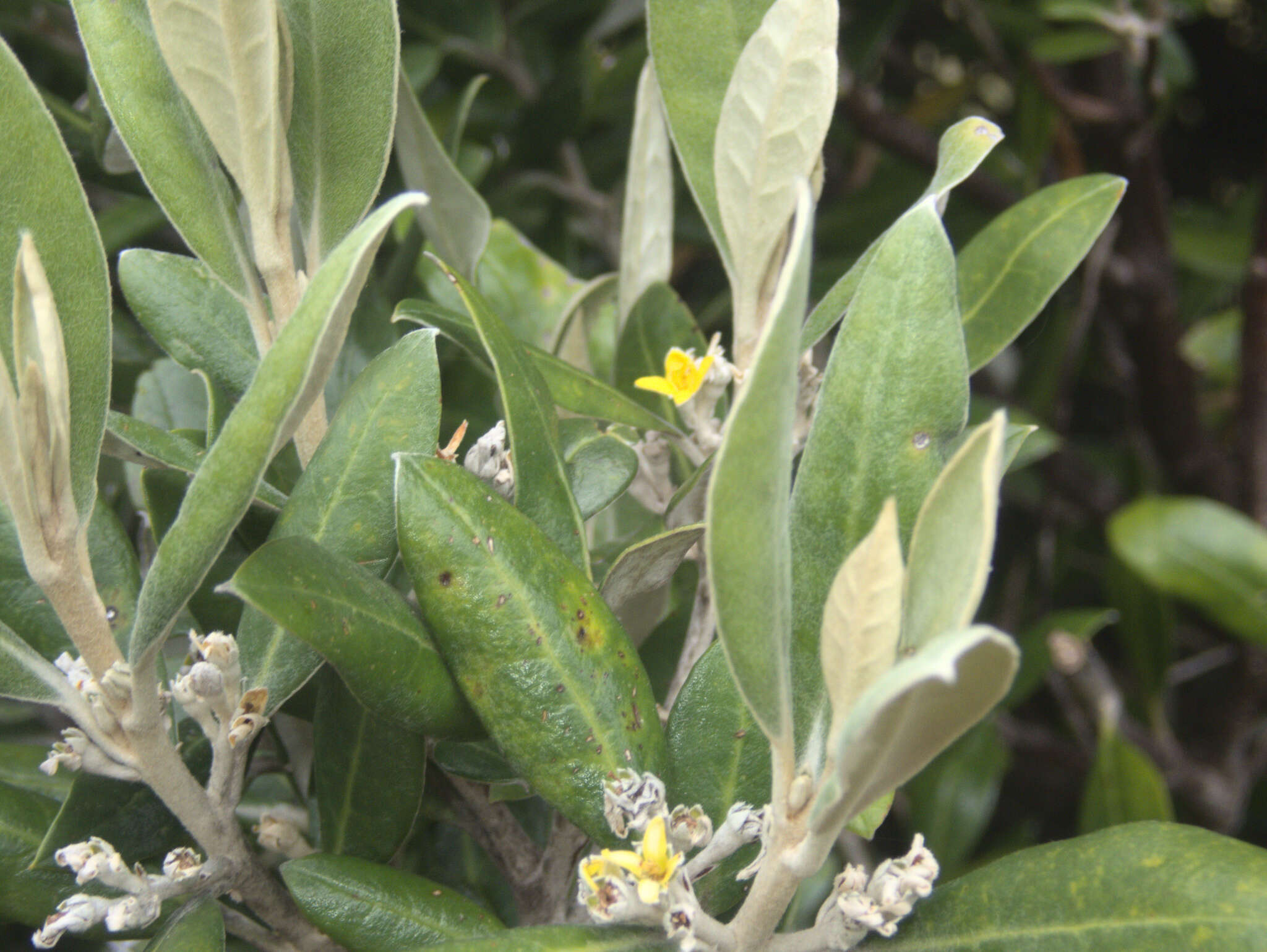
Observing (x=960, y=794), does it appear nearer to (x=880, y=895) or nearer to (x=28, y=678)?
(x=880, y=895)

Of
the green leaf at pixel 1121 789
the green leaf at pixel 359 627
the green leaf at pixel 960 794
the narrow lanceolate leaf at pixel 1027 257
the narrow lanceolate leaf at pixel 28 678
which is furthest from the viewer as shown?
the green leaf at pixel 960 794

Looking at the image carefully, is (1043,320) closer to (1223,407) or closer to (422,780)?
(1223,407)

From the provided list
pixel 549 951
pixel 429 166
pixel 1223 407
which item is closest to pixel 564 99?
pixel 429 166

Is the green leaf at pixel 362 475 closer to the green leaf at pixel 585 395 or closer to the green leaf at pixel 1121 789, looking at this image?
the green leaf at pixel 585 395

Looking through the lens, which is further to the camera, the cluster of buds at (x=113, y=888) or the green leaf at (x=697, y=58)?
the green leaf at (x=697, y=58)

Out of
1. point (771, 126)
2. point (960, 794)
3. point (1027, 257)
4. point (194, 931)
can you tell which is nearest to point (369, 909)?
point (194, 931)

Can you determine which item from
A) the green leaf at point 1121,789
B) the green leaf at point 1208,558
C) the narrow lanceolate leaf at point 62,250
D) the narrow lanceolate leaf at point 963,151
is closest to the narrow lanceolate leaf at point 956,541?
the narrow lanceolate leaf at point 963,151

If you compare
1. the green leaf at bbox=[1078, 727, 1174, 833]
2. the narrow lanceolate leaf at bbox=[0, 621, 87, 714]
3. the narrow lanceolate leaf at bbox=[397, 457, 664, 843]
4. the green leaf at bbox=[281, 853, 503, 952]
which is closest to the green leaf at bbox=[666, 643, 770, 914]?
the narrow lanceolate leaf at bbox=[397, 457, 664, 843]

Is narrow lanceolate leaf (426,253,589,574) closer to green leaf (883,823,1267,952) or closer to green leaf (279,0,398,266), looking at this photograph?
green leaf (279,0,398,266)
